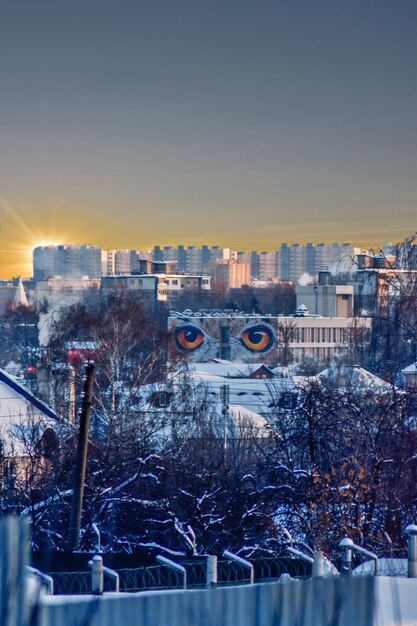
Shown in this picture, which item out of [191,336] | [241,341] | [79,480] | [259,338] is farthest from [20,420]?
[241,341]

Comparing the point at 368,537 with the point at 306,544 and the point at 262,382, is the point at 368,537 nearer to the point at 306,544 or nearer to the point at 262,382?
the point at 306,544

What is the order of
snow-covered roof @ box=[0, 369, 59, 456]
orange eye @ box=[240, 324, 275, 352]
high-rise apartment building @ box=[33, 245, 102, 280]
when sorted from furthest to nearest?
high-rise apartment building @ box=[33, 245, 102, 280]
orange eye @ box=[240, 324, 275, 352]
snow-covered roof @ box=[0, 369, 59, 456]

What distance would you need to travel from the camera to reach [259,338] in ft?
135

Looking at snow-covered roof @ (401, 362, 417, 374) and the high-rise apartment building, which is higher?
the high-rise apartment building

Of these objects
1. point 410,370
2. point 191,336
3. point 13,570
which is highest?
point 13,570

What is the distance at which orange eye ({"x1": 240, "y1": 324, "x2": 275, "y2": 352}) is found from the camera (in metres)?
41.1

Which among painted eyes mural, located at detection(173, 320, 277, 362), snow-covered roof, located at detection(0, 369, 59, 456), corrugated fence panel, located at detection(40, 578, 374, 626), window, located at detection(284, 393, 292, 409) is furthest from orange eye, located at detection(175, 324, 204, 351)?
corrugated fence panel, located at detection(40, 578, 374, 626)

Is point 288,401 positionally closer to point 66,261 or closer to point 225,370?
point 225,370

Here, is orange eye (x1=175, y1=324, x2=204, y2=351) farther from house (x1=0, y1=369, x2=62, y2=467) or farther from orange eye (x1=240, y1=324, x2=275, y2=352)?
house (x1=0, y1=369, x2=62, y2=467)

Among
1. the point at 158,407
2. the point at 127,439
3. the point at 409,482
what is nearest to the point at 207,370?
the point at 158,407

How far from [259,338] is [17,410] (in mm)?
28555

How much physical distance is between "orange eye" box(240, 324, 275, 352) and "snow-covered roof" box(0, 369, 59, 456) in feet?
91.4

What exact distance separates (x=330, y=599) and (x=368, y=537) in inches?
225

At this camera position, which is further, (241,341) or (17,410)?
(241,341)
